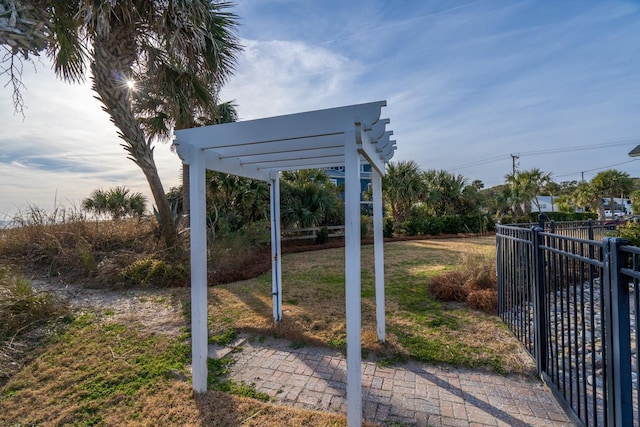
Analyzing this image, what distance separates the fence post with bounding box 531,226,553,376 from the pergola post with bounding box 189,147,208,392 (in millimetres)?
2927

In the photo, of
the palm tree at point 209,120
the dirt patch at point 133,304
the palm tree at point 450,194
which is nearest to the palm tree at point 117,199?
the palm tree at point 209,120

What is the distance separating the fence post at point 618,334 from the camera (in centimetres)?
133

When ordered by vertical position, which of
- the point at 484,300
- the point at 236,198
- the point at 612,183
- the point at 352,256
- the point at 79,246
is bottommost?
the point at 484,300

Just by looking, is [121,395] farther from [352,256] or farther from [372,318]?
[372,318]

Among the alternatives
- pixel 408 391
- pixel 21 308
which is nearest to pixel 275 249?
pixel 408 391

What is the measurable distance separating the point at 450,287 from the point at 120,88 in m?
7.29

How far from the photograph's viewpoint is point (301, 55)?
5.34 meters

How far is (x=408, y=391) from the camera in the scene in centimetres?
239

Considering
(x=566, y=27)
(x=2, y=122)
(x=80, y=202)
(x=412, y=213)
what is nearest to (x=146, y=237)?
(x=80, y=202)

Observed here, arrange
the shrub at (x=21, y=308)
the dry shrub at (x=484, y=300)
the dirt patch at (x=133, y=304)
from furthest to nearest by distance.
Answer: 1. the dry shrub at (x=484, y=300)
2. the dirt patch at (x=133, y=304)
3. the shrub at (x=21, y=308)

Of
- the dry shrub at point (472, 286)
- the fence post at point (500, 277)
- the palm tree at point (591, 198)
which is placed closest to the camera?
the fence post at point (500, 277)

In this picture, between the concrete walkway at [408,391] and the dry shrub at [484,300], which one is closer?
the concrete walkway at [408,391]

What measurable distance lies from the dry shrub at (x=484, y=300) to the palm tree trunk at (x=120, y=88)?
683 cm

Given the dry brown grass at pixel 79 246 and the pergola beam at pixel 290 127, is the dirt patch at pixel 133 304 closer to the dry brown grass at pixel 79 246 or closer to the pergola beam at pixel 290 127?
the dry brown grass at pixel 79 246
